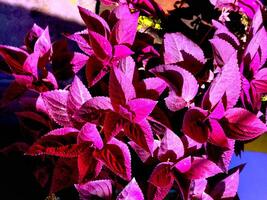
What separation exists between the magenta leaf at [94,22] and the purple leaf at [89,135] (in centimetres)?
27

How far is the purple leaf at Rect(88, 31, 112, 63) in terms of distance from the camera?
0.94 meters

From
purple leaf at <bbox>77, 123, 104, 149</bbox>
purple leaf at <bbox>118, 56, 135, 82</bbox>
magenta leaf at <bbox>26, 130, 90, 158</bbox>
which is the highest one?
purple leaf at <bbox>118, 56, 135, 82</bbox>

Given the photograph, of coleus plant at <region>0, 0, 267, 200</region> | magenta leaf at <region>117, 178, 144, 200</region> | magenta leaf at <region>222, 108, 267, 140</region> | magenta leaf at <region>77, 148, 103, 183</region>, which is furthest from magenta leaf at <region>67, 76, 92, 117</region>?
magenta leaf at <region>222, 108, 267, 140</region>

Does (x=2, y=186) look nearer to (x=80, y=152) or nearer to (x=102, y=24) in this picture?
(x=80, y=152)

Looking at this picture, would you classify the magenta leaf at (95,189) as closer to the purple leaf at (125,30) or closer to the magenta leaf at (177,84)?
the magenta leaf at (177,84)

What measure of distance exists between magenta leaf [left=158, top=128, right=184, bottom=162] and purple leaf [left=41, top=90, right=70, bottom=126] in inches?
9.3

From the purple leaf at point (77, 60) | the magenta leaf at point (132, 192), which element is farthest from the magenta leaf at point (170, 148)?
the purple leaf at point (77, 60)

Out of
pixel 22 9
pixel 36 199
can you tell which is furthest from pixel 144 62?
pixel 22 9

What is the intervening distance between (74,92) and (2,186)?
23.7 inches

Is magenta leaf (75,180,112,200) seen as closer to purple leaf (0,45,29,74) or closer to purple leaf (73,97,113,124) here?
purple leaf (73,97,113,124)

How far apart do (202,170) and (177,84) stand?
0.22 m

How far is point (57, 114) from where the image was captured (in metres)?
0.92

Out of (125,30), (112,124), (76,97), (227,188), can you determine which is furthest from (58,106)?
(227,188)

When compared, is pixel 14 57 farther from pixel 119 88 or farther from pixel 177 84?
pixel 177 84
